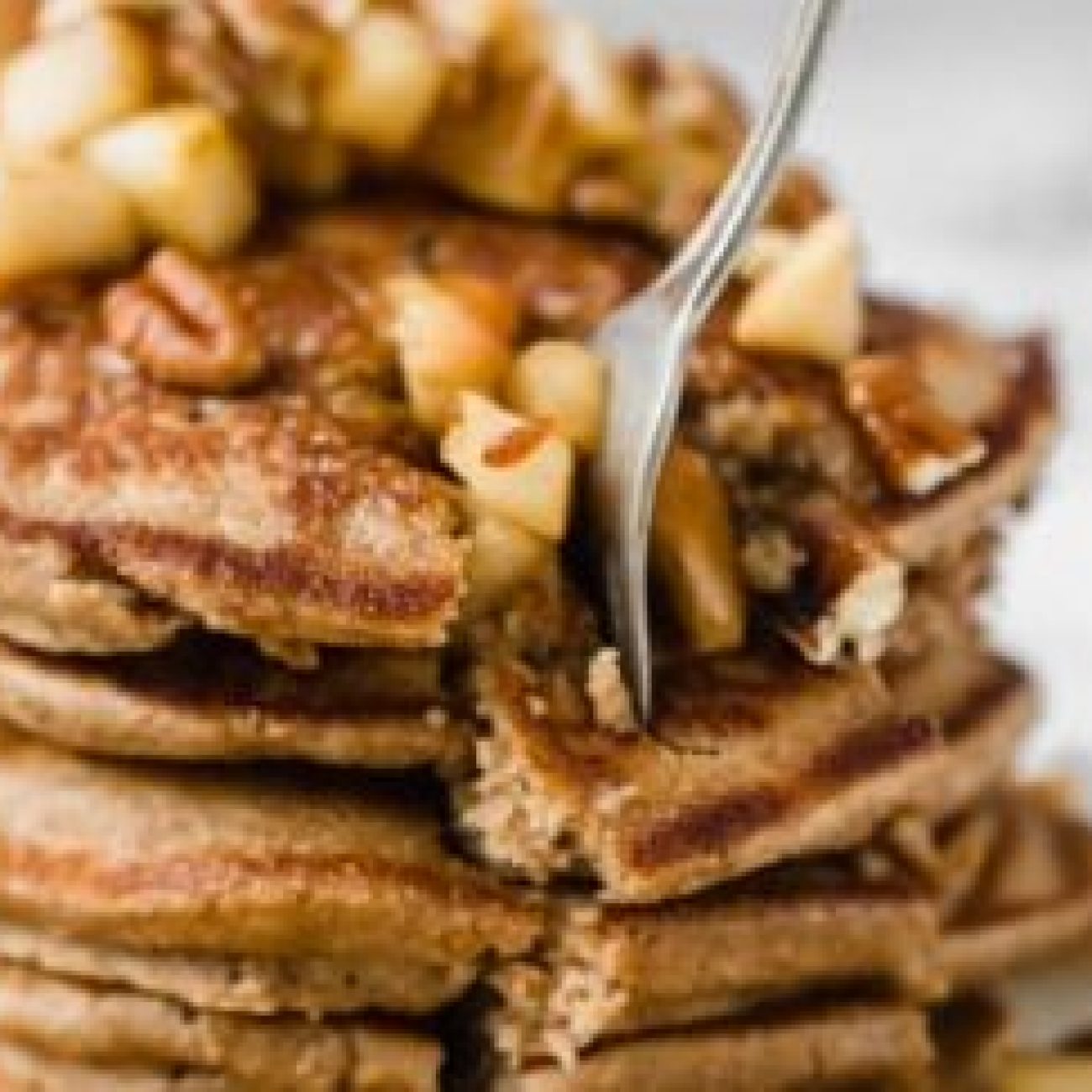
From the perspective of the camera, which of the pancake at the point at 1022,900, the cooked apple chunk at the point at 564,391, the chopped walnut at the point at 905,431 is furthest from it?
the pancake at the point at 1022,900

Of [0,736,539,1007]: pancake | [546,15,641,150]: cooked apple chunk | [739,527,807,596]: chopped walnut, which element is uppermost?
[546,15,641,150]: cooked apple chunk

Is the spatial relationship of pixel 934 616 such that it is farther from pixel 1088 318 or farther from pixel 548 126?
pixel 1088 318

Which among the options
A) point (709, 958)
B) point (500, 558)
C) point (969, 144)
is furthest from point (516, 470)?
point (969, 144)

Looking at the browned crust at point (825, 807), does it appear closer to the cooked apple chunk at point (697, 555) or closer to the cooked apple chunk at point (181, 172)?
the cooked apple chunk at point (697, 555)

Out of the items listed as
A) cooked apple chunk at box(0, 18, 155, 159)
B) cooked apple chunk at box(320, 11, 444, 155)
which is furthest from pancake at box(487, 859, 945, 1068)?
cooked apple chunk at box(0, 18, 155, 159)

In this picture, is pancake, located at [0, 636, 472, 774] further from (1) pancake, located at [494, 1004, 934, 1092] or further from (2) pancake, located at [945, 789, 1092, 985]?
(2) pancake, located at [945, 789, 1092, 985]

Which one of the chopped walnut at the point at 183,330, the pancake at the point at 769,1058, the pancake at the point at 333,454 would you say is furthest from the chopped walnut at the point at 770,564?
the chopped walnut at the point at 183,330

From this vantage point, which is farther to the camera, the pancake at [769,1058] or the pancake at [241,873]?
the pancake at [769,1058]
